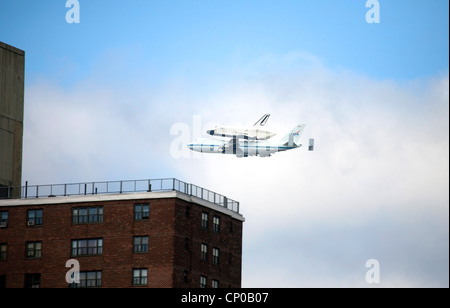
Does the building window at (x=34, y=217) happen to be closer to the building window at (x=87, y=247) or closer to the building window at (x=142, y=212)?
the building window at (x=87, y=247)

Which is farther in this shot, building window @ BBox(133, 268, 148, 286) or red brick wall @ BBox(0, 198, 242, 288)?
red brick wall @ BBox(0, 198, 242, 288)

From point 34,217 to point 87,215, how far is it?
5.90 m

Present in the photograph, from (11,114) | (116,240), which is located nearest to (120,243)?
(116,240)

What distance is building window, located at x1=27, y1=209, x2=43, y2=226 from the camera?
137875 millimetres

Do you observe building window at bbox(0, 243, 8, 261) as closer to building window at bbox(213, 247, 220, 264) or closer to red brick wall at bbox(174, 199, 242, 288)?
red brick wall at bbox(174, 199, 242, 288)

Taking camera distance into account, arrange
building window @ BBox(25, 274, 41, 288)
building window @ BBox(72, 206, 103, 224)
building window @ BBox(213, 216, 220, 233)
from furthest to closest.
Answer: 1. building window @ BBox(213, 216, 220, 233)
2. building window @ BBox(72, 206, 103, 224)
3. building window @ BBox(25, 274, 41, 288)

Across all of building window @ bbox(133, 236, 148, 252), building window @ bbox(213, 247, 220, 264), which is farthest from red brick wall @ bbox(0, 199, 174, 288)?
building window @ bbox(213, 247, 220, 264)

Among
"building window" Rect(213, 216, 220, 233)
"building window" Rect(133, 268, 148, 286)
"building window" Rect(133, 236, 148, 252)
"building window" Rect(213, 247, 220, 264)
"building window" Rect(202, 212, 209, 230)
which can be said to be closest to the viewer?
"building window" Rect(133, 268, 148, 286)

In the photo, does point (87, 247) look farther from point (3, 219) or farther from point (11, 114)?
point (11, 114)

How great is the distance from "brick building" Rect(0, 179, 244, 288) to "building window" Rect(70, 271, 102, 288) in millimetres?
99
